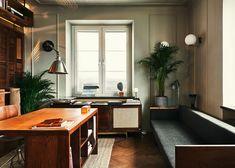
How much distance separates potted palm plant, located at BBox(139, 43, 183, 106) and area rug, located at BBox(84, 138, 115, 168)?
1216 millimetres

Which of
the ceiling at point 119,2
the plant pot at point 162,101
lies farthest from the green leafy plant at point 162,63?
the ceiling at point 119,2

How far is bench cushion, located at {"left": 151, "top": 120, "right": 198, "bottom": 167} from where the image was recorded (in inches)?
97.4

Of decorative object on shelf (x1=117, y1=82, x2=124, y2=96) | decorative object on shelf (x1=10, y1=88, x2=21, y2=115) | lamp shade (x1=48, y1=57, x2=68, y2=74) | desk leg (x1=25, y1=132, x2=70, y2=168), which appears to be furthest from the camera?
decorative object on shelf (x1=117, y1=82, x2=124, y2=96)

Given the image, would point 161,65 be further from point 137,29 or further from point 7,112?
point 7,112

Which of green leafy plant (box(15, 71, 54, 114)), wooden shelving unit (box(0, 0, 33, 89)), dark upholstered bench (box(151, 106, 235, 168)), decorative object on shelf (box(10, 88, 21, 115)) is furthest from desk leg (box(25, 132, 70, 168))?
green leafy plant (box(15, 71, 54, 114))

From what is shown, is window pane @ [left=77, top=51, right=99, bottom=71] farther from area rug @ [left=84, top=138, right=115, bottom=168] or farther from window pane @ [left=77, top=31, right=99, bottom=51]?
area rug @ [left=84, top=138, right=115, bottom=168]

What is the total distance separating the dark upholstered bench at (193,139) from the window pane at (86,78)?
1516mm

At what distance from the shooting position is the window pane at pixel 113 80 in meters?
5.12

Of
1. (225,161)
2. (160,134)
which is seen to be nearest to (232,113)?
(160,134)

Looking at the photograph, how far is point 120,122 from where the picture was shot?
4453mm

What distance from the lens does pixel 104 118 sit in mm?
4465

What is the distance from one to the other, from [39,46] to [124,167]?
3.04 m

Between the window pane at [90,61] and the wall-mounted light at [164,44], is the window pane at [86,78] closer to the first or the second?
the window pane at [90,61]

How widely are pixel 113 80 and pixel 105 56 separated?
20.6 inches
